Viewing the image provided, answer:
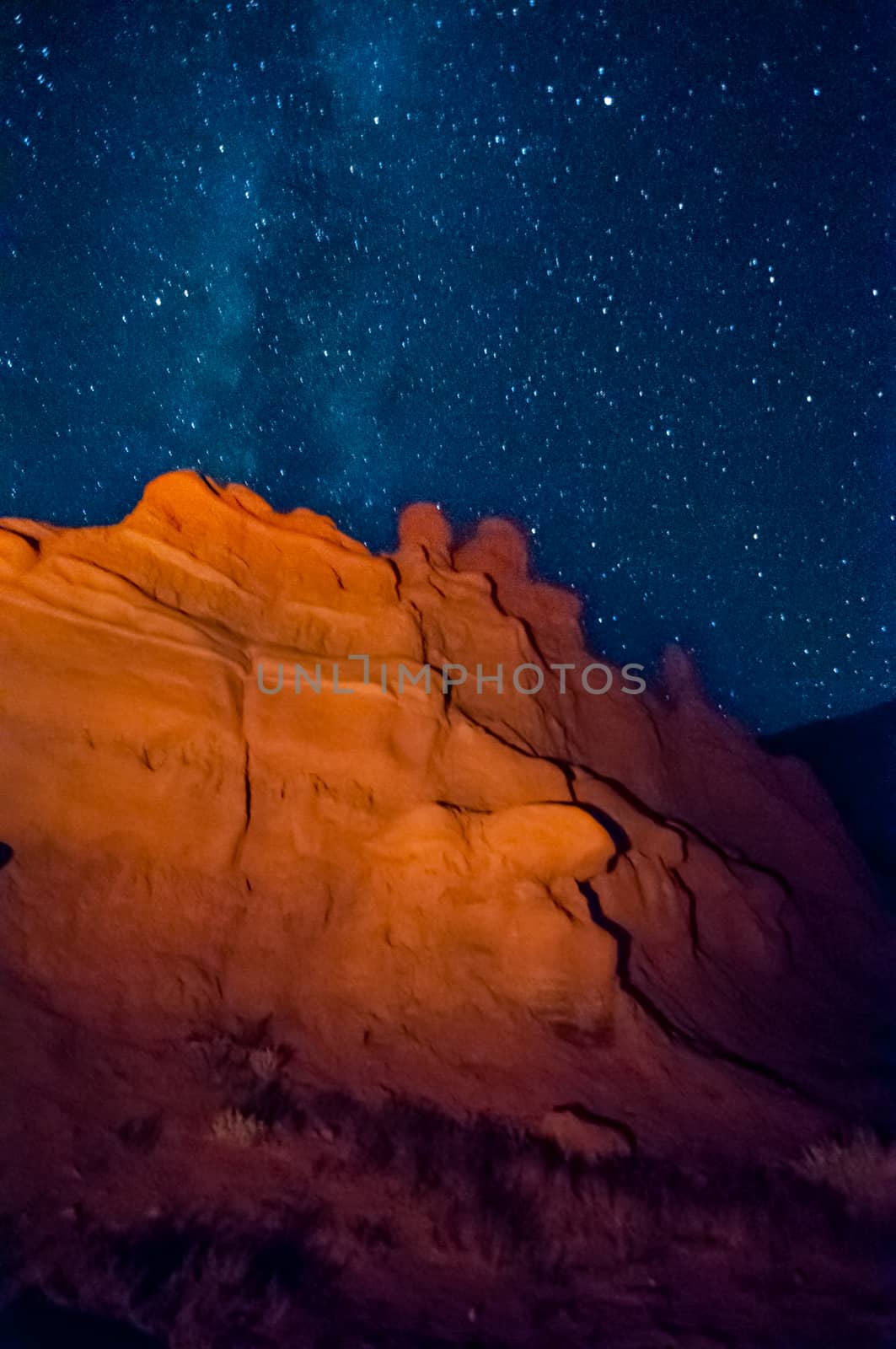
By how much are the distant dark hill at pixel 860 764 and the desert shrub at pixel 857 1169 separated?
817 centimetres

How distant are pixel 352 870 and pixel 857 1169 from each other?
182 inches

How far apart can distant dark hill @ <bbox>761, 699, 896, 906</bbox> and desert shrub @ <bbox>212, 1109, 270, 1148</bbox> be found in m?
10.5

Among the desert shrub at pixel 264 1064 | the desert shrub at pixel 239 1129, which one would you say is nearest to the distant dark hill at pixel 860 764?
the desert shrub at pixel 264 1064

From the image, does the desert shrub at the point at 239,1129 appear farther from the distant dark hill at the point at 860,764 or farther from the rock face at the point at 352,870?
the distant dark hill at the point at 860,764

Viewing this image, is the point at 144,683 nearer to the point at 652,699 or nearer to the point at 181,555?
the point at 181,555

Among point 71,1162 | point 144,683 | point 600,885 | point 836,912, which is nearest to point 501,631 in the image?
point 600,885

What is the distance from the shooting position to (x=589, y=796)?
7.96 metres

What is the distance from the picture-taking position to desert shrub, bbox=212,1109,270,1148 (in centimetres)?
516

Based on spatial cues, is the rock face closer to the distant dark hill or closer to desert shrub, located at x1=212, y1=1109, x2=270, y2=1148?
desert shrub, located at x1=212, y1=1109, x2=270, y2=1148

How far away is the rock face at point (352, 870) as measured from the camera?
6266 mm

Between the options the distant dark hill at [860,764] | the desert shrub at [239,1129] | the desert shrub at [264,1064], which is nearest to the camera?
the desert shrub at [239,1129]

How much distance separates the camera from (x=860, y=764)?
15.2m

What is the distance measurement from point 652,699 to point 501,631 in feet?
10.0

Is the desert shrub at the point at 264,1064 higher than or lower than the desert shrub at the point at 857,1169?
higher
